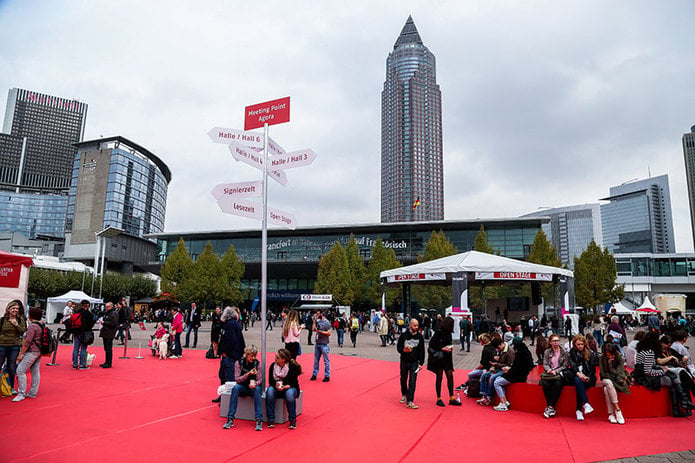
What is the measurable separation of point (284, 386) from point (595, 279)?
48038 millimetres

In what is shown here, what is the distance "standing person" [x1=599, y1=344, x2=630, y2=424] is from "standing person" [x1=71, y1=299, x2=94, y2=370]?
1113 centimetres

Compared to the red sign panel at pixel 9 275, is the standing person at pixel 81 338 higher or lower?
lower

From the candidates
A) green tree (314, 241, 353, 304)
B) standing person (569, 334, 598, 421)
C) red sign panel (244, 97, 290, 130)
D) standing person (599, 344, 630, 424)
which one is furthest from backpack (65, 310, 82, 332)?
green tree (314, 241, 353, 304)

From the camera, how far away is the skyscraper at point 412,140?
15812cm

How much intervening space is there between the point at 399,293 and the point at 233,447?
45.6 metres

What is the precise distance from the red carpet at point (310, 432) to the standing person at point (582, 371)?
22 cm

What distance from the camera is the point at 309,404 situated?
7832mm

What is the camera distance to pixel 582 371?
7137 millimetres

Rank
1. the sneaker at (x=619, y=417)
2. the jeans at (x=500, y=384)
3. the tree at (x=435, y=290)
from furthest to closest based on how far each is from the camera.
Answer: the tree at (x=435, y=290), the jeans at (x=500, y=384), the sneaker at (x=619, y=417)

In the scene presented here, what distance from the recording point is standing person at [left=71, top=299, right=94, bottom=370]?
35.9 feet

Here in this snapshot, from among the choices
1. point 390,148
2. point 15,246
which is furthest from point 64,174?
point 390,148

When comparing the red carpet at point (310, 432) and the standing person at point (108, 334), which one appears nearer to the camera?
the red carpet at point (310, 432)

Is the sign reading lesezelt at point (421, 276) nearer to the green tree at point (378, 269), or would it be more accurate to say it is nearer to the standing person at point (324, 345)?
the standing person at point (324, 345)

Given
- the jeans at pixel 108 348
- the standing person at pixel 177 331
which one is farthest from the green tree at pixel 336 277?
the jeans at pixel 108 348
